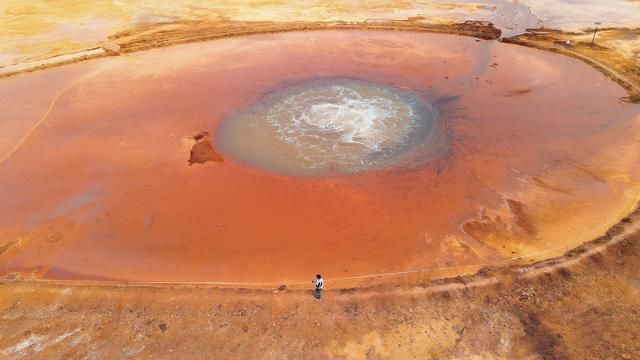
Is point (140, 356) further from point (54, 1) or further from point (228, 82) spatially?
point (54, 1)

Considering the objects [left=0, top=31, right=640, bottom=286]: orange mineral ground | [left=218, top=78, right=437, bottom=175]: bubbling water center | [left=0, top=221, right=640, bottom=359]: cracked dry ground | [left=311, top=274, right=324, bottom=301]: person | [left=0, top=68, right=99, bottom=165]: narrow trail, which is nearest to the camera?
[left=0, top=221, right=640, bottom=359]: cracked dry ground

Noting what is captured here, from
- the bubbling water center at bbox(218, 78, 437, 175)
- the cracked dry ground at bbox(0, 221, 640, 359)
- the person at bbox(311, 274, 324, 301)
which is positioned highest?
the bubbling water center at bbox(218, 78, 437, 175)

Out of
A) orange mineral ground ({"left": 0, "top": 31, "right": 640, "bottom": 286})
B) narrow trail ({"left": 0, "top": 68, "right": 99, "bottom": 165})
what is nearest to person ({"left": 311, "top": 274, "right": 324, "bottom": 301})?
orange mineral ground ({"left": 0, "top": 31, "right": 640, "bottom": 286})

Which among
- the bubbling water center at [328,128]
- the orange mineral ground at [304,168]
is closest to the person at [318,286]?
the orange mineral ground at [304,168]

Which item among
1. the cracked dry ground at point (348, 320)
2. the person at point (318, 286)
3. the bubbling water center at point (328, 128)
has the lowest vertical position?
the cracked dry ground at point (348, 320)

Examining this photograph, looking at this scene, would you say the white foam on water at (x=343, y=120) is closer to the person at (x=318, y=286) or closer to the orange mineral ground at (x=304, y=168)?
the orange mineral ground at (x=304, y=168)

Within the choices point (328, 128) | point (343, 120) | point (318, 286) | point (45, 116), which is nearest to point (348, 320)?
point (318, 286)

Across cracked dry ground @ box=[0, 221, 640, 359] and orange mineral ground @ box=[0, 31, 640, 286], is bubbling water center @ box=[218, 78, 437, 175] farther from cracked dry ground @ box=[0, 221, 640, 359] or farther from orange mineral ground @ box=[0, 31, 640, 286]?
cracked dry ground @ box=[0, 221, 640, 359]
